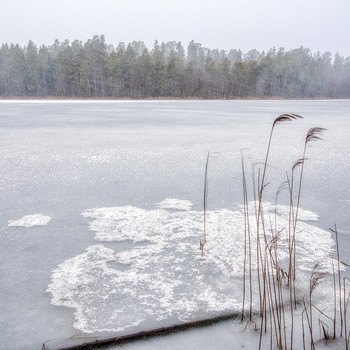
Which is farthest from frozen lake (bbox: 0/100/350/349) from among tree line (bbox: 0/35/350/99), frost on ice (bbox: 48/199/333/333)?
tree line (bbox: 0/35/350/99)

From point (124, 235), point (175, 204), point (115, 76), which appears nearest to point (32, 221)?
point (124, 235)

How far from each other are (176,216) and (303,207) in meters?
1.24

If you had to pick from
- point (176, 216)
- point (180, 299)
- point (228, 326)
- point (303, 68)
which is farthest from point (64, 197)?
point (303, 68)

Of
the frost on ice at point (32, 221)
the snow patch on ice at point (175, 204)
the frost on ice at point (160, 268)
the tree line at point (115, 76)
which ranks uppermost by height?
the tree line at point (115, 76)

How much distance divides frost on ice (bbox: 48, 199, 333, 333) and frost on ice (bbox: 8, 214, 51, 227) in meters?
0.36

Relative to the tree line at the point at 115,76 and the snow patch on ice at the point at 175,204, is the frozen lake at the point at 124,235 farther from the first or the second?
the tree line at the point at 115,76

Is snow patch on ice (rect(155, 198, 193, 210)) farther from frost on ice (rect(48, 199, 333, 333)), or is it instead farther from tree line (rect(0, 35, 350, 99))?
tree line (rect(0, 35, 350, 99))

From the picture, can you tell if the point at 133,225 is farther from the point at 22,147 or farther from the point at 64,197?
the point at 22,147

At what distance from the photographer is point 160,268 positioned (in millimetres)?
1923

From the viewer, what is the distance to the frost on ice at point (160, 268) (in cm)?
155

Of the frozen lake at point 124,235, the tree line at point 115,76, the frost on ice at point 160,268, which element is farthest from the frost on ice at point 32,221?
the tree line at point 115,76

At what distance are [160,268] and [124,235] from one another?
570 millimetres

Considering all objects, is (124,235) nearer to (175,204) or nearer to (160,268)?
(160,268)

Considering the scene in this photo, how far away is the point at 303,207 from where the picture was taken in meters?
3.04
